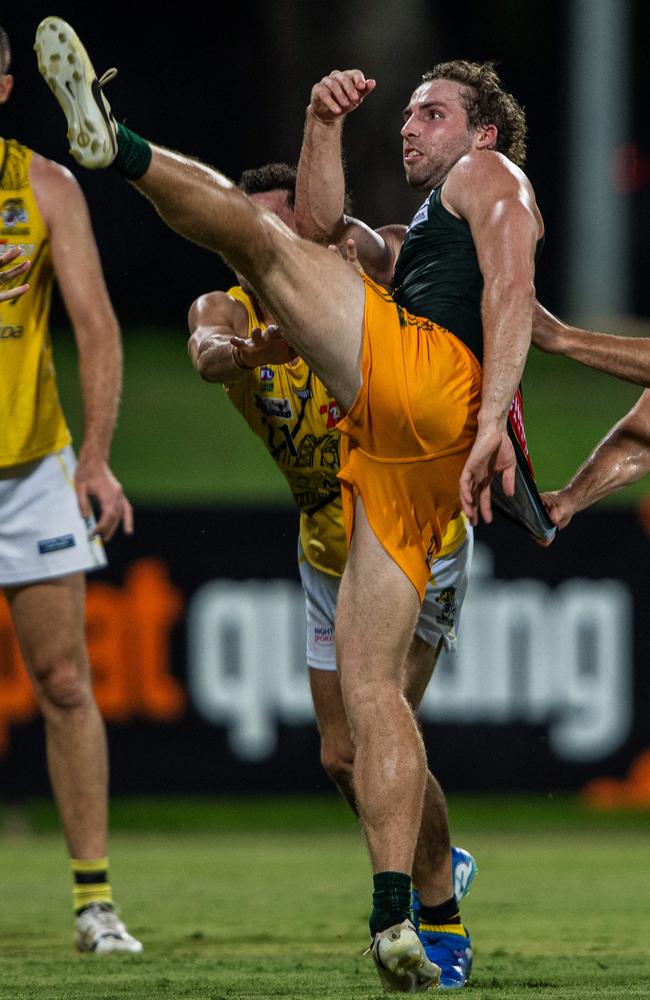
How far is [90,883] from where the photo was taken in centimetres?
602

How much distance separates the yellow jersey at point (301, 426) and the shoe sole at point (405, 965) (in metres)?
1.59

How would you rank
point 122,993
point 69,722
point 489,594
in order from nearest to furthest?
point 122,993 → point 69,722 → point 489,594

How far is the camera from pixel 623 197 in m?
19.1

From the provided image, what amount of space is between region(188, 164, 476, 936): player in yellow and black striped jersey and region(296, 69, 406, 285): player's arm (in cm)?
31

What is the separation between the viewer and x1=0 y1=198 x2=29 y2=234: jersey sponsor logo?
6.07m

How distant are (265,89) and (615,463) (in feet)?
46.6

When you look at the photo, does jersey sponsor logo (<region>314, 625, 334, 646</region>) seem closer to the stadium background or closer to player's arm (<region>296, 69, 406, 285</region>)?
player's arm (<region>296, 69, 406, 285</region>)

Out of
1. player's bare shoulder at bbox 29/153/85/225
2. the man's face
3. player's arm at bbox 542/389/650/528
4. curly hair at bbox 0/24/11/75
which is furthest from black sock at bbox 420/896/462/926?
curly hair at bbox 0/24/11/75


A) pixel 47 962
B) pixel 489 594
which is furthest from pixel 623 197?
pixel 47 962

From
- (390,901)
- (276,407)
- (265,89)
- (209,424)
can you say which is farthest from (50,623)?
(265,89)

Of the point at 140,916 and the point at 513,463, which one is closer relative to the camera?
the point at 513,463

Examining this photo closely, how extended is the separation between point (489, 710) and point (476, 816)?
63 cm

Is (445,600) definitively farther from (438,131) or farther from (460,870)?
(438,131)

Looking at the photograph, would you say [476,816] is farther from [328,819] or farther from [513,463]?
[513,463]
